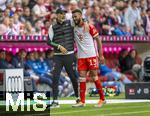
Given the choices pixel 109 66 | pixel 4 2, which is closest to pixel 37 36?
pixel 4 2

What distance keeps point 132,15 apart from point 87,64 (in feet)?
38.5

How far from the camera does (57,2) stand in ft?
72.8

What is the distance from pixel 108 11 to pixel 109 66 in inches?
101

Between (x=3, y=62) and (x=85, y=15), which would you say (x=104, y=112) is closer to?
(x=3, y=62)

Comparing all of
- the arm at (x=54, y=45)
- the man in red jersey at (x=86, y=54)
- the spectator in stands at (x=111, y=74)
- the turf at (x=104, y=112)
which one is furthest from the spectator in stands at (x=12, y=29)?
the turf at (x=104, y=112)

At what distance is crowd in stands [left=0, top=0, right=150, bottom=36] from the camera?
1991 cm

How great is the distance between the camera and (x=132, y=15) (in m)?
24.0

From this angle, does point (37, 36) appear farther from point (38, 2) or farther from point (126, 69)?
point (126, 69)

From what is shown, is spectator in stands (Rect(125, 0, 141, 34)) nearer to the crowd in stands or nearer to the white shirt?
the crowd in stands

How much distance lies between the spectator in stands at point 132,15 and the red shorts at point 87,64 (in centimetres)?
1110

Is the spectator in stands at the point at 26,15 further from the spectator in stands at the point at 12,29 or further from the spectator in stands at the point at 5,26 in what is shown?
the spectator in stands at the point at 5,26

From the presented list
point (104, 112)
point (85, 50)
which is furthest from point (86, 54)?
point (104, 112)

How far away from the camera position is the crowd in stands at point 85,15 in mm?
19906

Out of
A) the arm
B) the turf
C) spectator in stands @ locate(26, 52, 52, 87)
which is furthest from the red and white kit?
spectator in stands @ locate(26, 52, 52, 87)
